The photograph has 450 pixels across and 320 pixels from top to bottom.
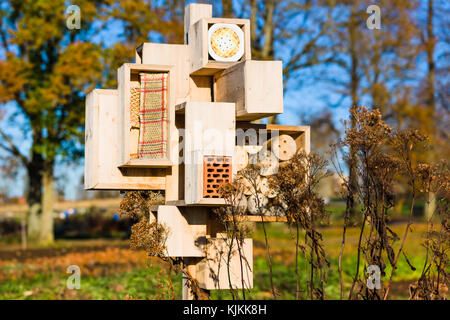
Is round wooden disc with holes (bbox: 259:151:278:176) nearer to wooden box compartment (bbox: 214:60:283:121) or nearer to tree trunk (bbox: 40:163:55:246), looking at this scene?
wooden box compartment (bbox: 214:60:283:121)

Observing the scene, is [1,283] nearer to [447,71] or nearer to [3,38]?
[3,38]

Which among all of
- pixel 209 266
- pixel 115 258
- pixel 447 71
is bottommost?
pixel 115 258

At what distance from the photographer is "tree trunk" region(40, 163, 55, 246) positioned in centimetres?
1822

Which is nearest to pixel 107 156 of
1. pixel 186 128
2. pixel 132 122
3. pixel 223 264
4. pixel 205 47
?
pixel 132 122

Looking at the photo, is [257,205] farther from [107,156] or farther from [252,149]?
[107,156]

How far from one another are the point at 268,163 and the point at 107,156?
1.20 m

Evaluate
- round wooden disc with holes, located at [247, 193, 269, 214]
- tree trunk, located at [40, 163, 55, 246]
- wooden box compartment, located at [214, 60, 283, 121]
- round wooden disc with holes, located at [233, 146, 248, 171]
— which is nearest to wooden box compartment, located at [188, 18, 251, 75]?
wooden box compartment, located at [214, 60, 283, 121]

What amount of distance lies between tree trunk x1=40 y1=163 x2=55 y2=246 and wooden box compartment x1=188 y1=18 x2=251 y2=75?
561 inches

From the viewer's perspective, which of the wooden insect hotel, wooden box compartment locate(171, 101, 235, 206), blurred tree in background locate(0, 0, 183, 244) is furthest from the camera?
blurred tree in background locate(0, 0, 183, 244)
